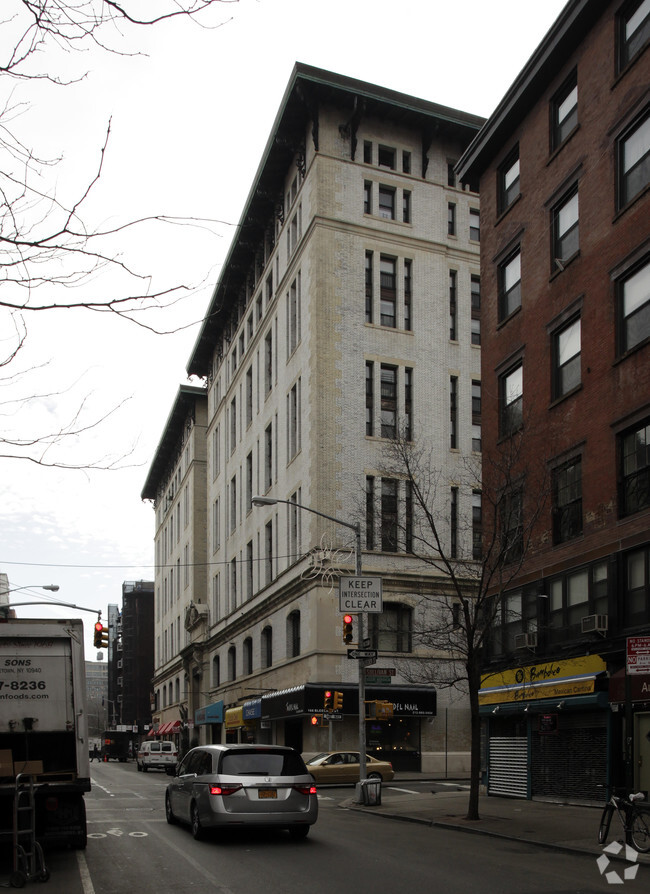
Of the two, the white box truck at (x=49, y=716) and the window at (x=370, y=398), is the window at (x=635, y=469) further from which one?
the window at (x=370, y=398)

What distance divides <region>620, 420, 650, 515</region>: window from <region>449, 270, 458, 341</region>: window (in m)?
25.8

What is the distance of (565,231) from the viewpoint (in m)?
26.9

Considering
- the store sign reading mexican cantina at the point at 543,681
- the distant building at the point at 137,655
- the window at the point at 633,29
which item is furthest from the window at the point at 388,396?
the distant building at the point at 137,655

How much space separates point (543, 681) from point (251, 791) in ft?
38.6

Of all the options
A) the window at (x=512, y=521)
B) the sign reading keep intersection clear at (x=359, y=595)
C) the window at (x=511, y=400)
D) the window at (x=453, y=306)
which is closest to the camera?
the window at (x=512, y=521)

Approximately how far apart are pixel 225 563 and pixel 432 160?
92.1 feet

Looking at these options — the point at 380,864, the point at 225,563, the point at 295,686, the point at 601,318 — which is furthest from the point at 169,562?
the point at 380,864

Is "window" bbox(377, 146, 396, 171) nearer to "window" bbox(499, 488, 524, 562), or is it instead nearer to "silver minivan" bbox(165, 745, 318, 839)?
"window" bbox(499, 488, 524, 562)

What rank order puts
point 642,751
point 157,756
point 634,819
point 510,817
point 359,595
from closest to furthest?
1. point 634,819
2. point 510,817
3. point 642,751
4. point 359,595
5. point 157,756

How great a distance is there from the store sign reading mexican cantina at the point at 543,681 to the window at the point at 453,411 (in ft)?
62.7

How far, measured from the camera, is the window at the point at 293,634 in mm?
46000

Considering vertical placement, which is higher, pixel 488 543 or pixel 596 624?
pixel 488 543

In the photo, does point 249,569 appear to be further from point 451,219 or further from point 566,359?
point 566,359

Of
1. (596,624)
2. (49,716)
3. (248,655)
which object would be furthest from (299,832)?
(248,655)
